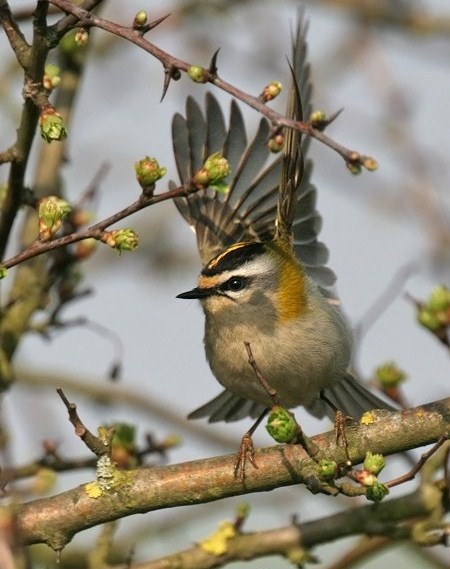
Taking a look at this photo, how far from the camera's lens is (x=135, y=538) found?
21.4ft

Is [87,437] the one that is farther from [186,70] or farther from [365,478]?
[186,70]

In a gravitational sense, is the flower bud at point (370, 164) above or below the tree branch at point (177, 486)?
above

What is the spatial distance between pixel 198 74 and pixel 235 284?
7.18 feet

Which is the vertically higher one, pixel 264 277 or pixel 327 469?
pixel 264 277

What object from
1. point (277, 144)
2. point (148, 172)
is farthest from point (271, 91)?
point (148, 172)

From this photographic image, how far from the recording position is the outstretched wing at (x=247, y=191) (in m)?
5.44

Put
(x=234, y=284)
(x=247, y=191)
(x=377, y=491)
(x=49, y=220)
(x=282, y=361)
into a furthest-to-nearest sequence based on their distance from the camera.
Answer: (x=247, y=191)
(x=234, y=284)
(x=282, y=361)
(x=49, y=220)
(x=377, y=491)

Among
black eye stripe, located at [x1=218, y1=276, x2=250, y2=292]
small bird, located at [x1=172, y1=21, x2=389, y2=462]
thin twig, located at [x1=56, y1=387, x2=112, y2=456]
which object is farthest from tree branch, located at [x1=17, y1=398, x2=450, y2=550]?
black eye stripe, located at [x1=218, y1=276, x2=250, y2=292]

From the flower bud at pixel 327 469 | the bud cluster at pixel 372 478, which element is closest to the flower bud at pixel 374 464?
the bud cluster at pixel 372 478

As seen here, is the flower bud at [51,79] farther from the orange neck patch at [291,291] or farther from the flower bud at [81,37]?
the orange neck patch at [291,291]

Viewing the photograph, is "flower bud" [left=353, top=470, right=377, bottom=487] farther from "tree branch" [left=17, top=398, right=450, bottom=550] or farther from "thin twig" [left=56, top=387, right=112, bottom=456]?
"thin twig" [left=56, top=387, right=112, bottom=456]

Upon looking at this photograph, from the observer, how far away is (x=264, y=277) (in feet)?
18.8

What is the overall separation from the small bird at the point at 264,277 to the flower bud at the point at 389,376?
44cm

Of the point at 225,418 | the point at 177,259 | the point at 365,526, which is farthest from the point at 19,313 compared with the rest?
the point at 177,259
